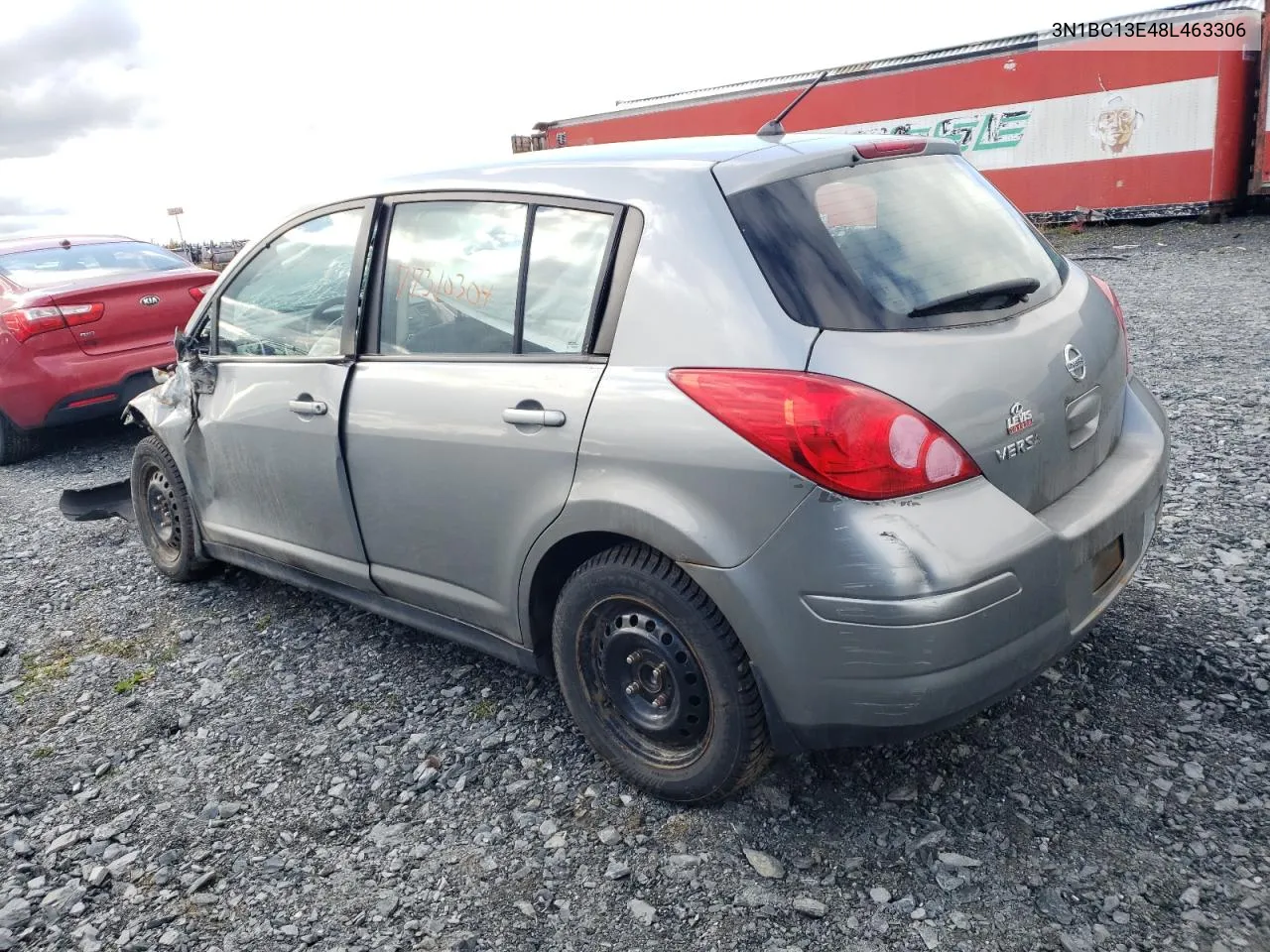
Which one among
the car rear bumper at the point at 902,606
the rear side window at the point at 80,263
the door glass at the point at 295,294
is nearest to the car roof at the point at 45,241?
the rear side window at the point at 80,263

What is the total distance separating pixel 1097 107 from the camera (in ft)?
53.4

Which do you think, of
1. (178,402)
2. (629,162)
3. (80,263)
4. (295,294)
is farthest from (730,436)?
(80,263)

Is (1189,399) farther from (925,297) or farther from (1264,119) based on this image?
(1264,119)

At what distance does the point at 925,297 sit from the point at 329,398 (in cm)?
195

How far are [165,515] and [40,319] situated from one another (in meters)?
3.23

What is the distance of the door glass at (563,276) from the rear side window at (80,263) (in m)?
5.79

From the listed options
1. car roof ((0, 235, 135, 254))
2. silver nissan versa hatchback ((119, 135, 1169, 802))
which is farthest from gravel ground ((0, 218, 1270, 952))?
car roof ((0, 235, 135, 254))

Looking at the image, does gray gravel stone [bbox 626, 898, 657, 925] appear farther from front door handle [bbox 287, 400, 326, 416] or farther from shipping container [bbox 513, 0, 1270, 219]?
shipping container [bbox 513, 0, 1270, 219]

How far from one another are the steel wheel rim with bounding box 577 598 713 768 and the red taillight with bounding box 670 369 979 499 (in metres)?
0.59

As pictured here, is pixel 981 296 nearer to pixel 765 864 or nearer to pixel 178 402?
pixel 765 864

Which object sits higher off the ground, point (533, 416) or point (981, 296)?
point (981, 296)

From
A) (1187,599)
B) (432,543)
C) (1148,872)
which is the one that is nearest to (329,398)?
(432,543)

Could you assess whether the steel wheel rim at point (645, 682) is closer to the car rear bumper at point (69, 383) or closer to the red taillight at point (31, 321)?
the car rear bumper at point (69, 383)

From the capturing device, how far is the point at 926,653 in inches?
83.4
